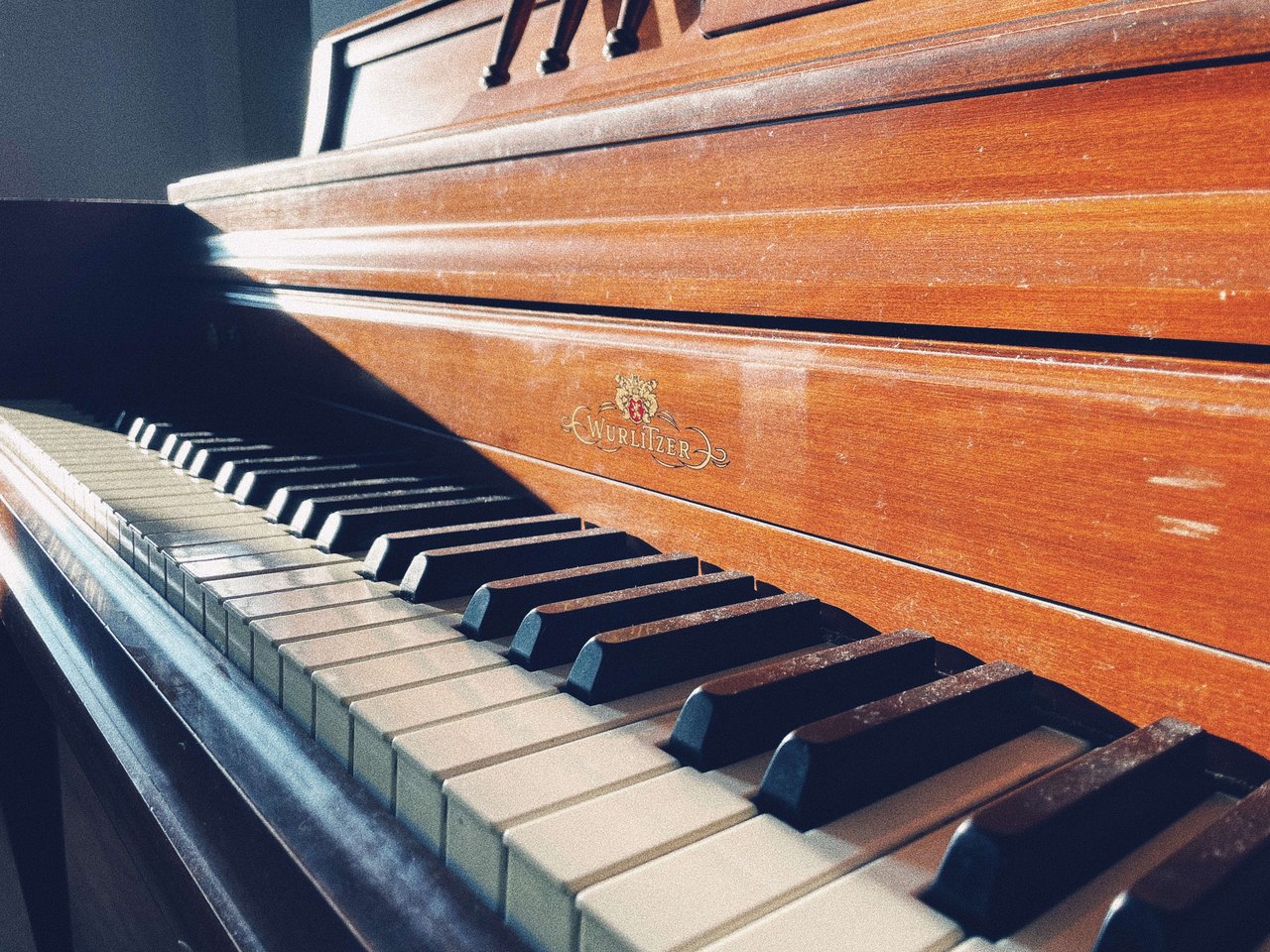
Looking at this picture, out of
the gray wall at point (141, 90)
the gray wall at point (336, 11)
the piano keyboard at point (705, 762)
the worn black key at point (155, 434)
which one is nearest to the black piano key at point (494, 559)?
the piano keyboard at point (705, 762)

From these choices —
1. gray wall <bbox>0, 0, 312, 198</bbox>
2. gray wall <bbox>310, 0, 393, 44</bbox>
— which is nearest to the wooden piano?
gray wall <bbox>310, 0, 393, 44</bbox>

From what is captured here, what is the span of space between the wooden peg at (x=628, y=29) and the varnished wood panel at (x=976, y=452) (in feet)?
1.30

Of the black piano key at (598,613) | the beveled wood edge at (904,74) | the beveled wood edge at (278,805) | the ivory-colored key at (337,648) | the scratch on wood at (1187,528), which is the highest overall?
the beveled wood edge at (904,74)

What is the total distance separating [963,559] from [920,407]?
13 centimetres

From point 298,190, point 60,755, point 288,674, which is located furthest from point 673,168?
point 60,755

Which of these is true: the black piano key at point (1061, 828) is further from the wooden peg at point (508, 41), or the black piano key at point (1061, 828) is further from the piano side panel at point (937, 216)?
the wooden peg at point (508, 41)

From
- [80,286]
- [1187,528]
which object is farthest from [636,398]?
[80,286]

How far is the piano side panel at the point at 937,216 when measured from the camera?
69 centimetres

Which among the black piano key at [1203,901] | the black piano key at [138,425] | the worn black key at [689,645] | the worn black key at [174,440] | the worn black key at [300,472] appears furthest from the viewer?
the black piano key at [138,425]

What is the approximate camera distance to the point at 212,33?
409cm

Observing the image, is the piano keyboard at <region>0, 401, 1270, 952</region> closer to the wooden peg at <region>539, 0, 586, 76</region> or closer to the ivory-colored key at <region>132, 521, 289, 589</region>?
the ivory-colored key at <region>132, 521, 289, 589</region>

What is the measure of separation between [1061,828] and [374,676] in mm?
516

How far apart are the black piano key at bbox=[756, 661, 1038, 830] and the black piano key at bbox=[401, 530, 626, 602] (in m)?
0.47

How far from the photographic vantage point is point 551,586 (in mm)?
977
